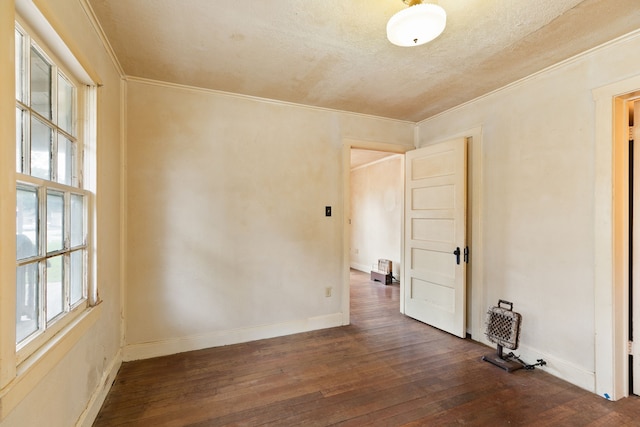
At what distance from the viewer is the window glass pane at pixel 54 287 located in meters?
1.47

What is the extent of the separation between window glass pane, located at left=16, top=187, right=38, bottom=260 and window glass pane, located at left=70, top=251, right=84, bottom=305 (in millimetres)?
437

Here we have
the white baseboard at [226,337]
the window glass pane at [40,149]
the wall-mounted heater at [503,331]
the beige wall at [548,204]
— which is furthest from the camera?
the white baseboard at [226,337]

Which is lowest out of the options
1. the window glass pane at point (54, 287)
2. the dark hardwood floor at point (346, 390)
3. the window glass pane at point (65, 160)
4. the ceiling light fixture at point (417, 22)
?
the dark hardwood floor at point (346, 390)

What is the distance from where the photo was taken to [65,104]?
1.71 metres

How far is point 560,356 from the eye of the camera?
2.42 m

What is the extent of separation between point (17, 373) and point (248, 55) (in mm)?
2232

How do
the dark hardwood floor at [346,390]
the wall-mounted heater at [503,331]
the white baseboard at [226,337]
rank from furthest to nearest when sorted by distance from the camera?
the white baseboard at [226,337], the wall-mounted heater at [503,331], the dark hardwood floor at [346,390]

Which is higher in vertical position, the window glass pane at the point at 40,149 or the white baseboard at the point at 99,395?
the window glass pane at the point at 40,149

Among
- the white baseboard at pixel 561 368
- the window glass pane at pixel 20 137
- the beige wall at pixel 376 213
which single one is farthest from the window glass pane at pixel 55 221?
the beige wall at pixel 376 213

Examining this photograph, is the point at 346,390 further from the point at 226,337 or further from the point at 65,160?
the point at 65,160

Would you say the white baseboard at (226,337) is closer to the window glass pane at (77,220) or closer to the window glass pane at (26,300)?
the window glass pane at (77,220)

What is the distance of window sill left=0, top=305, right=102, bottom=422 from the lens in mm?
1026

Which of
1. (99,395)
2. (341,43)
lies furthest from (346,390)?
(341,43)

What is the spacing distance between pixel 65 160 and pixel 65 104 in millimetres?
323
